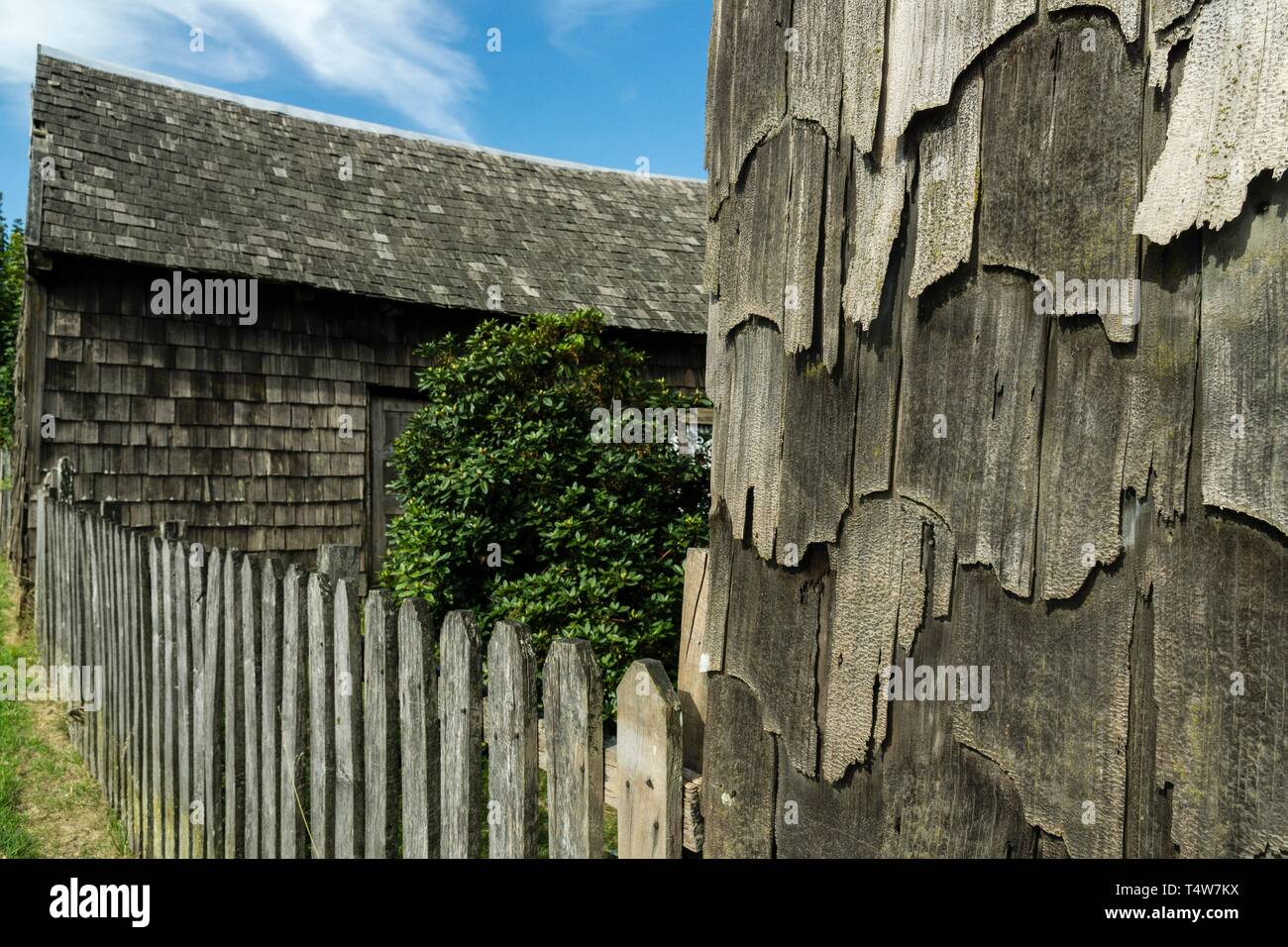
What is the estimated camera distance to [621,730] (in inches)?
72.5

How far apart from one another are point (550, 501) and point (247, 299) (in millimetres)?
5879

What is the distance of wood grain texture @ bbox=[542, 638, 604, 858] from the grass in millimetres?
3546

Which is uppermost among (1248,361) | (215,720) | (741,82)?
(741,82)

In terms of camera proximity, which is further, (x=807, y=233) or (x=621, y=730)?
(x=621, y=730)

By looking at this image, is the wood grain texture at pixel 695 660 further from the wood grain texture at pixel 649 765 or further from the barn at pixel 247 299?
the barn at pixel 247 299

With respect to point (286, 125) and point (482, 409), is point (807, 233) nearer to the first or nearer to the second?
point (482, 409)

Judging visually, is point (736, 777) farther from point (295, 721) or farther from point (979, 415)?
A: point (295, 721)

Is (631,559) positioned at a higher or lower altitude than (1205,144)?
lower

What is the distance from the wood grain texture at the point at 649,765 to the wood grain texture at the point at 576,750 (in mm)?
48

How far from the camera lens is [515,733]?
1.97 metres

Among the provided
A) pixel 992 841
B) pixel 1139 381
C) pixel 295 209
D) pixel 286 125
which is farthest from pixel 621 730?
pixel 286 125

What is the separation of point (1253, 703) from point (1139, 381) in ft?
1.32

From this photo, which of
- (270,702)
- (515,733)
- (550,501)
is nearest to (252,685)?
(270,702)

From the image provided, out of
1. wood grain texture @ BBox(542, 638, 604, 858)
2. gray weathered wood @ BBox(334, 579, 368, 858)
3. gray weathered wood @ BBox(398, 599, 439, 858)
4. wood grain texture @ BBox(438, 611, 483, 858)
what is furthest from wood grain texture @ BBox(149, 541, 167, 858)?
wood grain texture @ BBox(542, 638, 604, 858)
